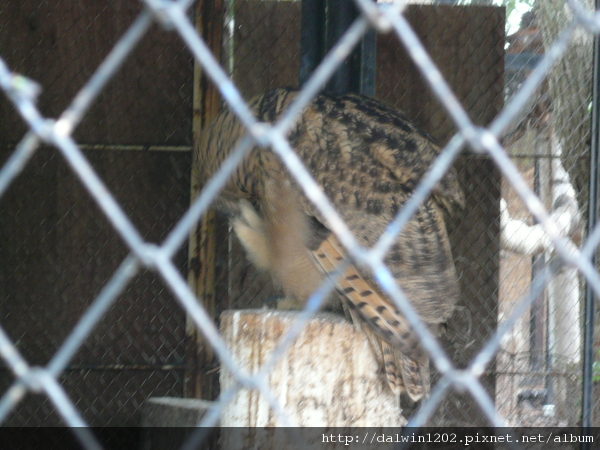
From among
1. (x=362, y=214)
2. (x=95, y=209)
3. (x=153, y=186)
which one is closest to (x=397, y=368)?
(x=362, y=214)

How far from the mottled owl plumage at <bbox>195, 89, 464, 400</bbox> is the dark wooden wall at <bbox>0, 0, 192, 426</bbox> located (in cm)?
161

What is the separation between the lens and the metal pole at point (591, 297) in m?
4.00

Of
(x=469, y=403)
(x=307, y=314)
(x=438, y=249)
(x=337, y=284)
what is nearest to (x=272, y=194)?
(x=337, y=284)

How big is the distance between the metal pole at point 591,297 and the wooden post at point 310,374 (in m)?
1.90

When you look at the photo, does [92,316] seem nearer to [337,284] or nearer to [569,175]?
[337,284]

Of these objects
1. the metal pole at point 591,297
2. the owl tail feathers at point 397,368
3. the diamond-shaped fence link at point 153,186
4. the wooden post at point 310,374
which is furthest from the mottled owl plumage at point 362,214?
the diamond-shaped fence link at point 153,186

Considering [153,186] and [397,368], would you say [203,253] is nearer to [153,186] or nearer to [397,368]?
[153,186]

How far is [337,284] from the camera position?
279 cm

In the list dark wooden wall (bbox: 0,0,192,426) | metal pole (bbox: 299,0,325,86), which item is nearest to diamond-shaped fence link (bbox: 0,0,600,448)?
dark wooden wall (bbox: 0,0,192,426)

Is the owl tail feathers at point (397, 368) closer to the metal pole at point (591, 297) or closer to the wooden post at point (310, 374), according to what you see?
the wooden post at point (310, 374)

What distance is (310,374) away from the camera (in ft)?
8.30

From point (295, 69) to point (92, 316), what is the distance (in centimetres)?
420

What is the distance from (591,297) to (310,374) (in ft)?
7.41

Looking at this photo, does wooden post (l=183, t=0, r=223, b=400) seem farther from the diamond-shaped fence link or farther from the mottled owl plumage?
the mottled owl plumage
